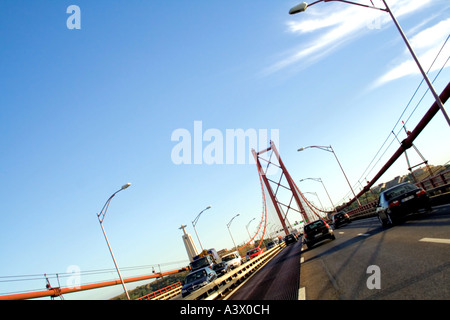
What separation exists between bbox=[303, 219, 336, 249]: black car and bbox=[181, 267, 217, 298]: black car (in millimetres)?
6616

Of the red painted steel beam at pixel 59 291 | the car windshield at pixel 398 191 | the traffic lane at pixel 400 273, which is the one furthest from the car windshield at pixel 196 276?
the red painted steel beam at pixel 59 291

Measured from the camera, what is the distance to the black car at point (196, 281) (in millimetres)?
16922

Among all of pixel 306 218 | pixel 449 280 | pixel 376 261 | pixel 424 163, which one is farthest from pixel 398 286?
pixel 306 218

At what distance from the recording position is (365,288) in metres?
5.65

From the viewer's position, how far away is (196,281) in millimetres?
17359

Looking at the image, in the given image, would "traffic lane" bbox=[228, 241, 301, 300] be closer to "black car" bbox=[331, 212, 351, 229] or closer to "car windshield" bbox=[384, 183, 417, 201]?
"car windshield" bbox=[384, 183, 417, 201]

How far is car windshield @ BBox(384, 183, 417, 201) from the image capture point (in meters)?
13.4

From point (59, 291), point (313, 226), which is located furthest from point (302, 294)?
point (59, 291)

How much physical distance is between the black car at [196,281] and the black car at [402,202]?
1044 cm

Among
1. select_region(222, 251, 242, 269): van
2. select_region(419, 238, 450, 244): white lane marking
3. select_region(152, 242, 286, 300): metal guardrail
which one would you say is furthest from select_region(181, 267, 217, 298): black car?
select_region(419, 238, 450, 244): white lane marking

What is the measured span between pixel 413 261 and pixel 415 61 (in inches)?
387

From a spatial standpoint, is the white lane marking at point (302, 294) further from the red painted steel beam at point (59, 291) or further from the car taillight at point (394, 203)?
the red painted steel beam at point (59, 291)
